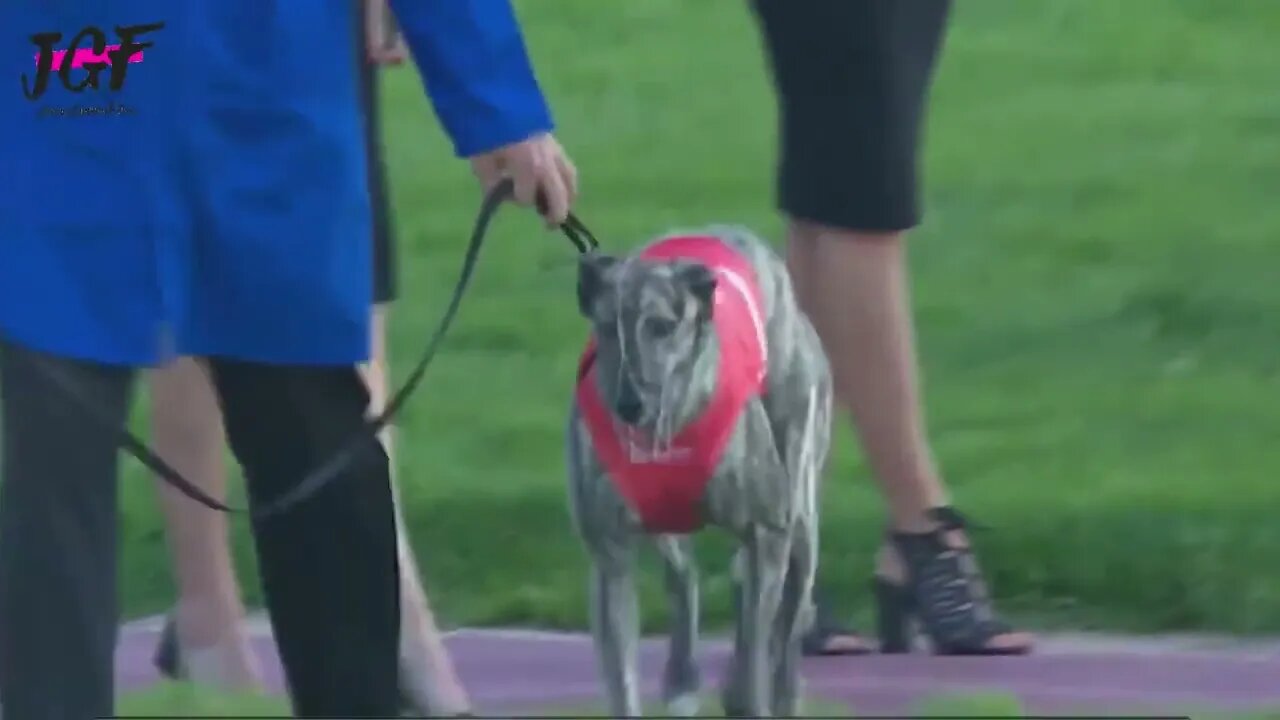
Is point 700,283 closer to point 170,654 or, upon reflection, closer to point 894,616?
point 894,616

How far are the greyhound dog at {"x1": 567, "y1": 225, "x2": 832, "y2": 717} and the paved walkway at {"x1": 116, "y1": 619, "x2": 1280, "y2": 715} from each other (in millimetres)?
455

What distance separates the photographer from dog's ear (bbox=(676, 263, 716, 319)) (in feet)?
12.2

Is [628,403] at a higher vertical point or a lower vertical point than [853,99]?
lower

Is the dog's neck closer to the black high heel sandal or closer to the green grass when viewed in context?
the black high heel sandal

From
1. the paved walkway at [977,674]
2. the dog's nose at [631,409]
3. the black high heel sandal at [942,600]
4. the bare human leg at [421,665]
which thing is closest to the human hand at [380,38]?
the bare human leg at [421,665]

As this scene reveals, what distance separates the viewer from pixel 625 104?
11586 mm

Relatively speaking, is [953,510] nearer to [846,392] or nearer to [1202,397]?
[846,392]

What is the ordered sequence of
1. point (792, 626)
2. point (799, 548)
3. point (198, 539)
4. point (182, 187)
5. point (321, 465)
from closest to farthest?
1. point (182, 187)
2. point (321, 465)
3. point (799, 548)
4. point (792, 626)
5. point (198, 539)

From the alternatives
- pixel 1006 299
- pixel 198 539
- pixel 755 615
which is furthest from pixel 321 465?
pixel 1006 299

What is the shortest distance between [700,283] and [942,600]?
127 centimetres

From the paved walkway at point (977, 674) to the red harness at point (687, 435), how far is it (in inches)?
28.5

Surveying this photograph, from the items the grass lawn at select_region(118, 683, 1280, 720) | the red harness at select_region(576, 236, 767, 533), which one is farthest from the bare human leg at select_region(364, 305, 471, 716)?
the red harness at select_region(576, 236, 767, 533)

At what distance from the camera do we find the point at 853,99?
4668 millimetres

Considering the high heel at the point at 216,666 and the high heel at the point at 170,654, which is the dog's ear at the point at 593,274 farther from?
the high heel at the point at 170,654
